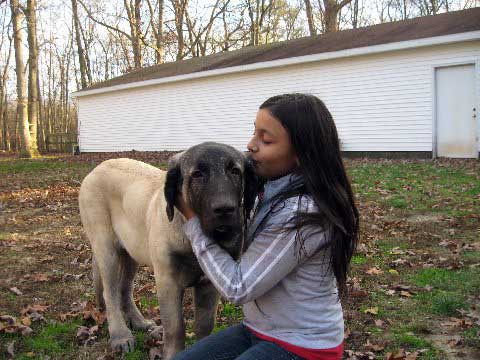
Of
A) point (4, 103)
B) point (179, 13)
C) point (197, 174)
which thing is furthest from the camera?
point (4, 103)

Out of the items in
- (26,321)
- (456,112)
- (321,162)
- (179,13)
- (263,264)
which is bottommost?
(26,321)

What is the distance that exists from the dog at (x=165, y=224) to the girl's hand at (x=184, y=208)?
1.2 inches

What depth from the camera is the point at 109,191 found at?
13.8 feet

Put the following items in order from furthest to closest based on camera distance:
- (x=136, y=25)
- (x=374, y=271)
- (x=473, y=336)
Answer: (x=136, y=25) < (x=374, y=271) < (x=473, y=336)

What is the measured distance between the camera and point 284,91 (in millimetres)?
19812

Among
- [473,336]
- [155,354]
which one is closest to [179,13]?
[155,354]

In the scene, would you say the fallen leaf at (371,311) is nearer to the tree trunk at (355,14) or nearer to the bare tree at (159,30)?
the bare tree at (159,30)

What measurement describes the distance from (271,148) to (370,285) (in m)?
3.32

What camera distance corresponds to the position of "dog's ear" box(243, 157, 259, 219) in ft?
9.16

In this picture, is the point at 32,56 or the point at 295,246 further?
the point at 32,56

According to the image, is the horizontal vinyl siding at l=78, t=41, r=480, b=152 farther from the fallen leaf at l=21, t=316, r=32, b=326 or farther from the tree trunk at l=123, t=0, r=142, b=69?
the fallen leaf at l=21, t=316, r=32, b=326

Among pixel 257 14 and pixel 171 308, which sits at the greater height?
pixel 257 14

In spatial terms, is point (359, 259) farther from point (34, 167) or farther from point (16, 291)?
point (34, 167)

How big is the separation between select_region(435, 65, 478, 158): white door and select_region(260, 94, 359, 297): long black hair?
14.8 m
